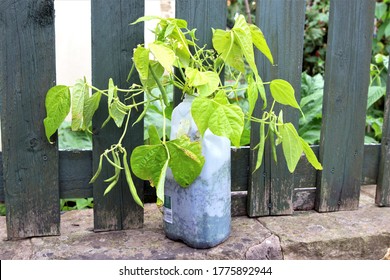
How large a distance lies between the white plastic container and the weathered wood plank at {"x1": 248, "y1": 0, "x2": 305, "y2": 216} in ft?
0.91

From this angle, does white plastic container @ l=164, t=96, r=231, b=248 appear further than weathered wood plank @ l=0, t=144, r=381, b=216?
No

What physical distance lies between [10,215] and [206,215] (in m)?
0.68

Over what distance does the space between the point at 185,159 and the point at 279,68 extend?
606 mm

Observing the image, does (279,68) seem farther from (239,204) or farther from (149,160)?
(149,160)

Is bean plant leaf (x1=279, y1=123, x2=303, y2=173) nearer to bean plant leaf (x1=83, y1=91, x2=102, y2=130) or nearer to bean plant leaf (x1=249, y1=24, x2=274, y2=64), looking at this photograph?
bean plant leaf (x1=249, y1=24, x2=274, y2=64)

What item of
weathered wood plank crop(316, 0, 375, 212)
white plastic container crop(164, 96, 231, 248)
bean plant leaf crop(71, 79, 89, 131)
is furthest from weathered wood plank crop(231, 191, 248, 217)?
bean plant leaf crop(71, 79, 89, 131)

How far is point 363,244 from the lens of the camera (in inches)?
65.7

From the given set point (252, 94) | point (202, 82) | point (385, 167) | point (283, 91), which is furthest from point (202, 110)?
point (385, 167)

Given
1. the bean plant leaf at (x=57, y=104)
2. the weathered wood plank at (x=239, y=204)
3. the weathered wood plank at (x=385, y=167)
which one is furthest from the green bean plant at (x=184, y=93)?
the weathered wood plank at (x=385, y=167)

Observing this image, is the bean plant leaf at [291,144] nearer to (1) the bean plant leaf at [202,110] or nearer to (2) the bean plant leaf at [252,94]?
(2) the bean plant leaf at [252,94]

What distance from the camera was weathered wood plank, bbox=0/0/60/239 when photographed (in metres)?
1.45

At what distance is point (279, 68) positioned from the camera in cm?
170

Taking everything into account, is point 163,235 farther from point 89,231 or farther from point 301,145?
point 301,145

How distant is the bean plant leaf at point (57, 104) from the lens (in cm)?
140
